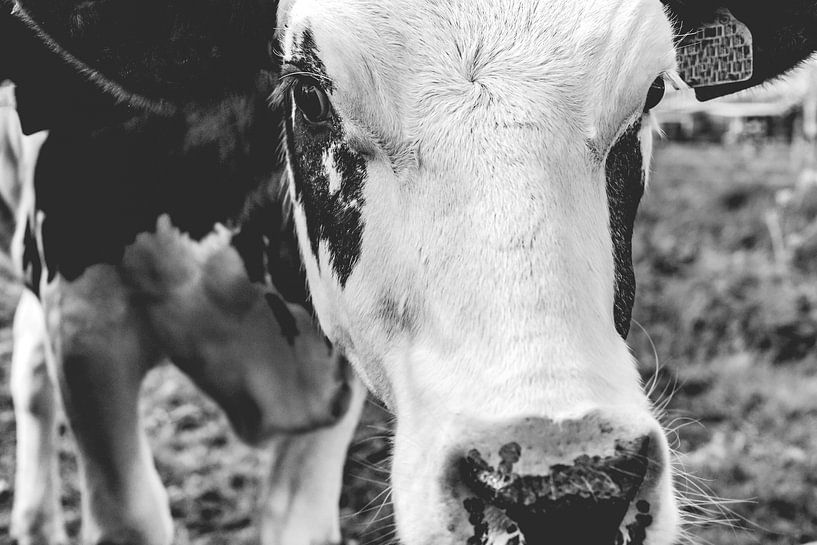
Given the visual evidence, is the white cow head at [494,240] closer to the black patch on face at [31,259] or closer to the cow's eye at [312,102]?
the cow's eye at [312,102]

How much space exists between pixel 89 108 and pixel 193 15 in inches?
19.0

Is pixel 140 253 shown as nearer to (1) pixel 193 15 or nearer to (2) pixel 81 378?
(2) pixel 81 378

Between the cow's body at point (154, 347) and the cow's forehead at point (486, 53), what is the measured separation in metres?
0.87

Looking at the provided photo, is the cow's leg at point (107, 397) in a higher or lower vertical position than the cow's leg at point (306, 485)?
higher

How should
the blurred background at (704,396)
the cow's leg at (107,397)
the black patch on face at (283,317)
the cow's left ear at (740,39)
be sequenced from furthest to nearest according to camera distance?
the blurred background at (704,396) → the black patch on face at (283,317) → the cow's leg at (107,397) → the cow's left ear at (740,39)

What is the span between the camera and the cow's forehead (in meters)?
1.70

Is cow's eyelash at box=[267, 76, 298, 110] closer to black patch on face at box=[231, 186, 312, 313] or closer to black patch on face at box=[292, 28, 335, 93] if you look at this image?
black patch on face at box=[292, 28, 335, 93]

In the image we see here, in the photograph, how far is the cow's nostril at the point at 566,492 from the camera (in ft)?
4.55

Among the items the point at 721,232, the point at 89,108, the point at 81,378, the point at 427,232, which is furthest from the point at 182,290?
the point at 721,232

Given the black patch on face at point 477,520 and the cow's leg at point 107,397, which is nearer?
the black patch on face at point 477,520

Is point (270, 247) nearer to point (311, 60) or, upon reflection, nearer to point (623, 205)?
point (311, 60)

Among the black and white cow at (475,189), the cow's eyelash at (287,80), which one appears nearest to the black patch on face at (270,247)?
the black and white cow at (475,189)

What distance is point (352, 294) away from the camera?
1.95 m

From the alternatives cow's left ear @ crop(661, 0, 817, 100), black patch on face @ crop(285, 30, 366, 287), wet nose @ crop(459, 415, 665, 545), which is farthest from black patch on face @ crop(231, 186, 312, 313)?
wet nose @ crop(459, 415, 665, 545)
